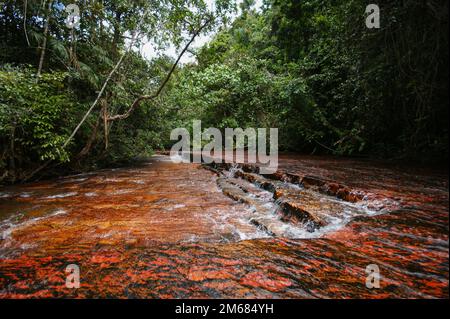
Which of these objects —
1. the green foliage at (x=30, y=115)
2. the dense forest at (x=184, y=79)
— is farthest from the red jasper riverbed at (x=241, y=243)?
the green foliage at (x=30, y=115)

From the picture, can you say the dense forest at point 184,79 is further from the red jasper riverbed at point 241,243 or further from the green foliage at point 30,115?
the red jasper riverbed at point 241,243

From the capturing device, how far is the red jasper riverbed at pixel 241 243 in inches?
62.7

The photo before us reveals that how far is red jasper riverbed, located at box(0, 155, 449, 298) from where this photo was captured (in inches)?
62.7

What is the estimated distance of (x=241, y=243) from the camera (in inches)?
94.9

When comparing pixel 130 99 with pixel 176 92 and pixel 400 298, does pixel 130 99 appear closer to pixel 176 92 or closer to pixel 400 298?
pixel 176 92

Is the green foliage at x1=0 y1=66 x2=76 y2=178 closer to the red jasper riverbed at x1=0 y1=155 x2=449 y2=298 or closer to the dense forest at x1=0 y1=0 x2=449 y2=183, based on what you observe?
the dense forest at x1=0 y1=0 x2=449 y2=183

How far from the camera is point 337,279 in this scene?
1672 mm

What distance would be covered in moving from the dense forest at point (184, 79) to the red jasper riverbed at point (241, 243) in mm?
770

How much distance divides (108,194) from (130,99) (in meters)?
4.35

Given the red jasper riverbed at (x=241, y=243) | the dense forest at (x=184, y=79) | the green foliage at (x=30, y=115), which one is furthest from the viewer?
the green foliage at (x=30, y=115)

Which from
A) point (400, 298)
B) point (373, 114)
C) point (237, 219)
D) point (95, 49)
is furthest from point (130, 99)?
point (400, 298)

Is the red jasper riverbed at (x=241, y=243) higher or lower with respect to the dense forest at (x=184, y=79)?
lower

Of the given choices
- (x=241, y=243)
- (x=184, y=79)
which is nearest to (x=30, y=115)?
(x=241, y=243)

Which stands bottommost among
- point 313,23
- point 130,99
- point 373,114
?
point 373,114
